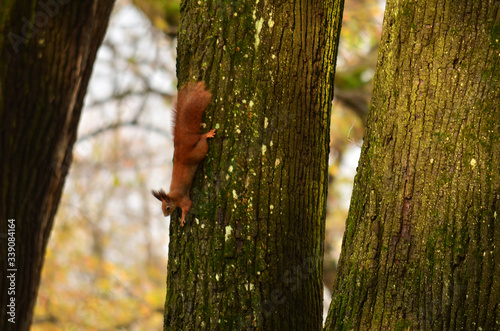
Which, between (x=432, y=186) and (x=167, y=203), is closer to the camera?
(x=432, y=186)

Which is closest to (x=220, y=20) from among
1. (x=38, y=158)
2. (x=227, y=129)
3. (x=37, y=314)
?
(x=227, y=129)

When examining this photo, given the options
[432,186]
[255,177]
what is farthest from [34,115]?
[432,186]

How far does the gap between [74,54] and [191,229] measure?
1519 millimetres

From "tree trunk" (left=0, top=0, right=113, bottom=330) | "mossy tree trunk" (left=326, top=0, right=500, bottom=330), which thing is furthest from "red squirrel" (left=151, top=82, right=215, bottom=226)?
"tree trunk" (left=0, top=0, right=113, bottom=330)

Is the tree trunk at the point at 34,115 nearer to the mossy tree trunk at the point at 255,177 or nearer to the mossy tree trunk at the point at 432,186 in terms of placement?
the mossy tree trunk at the point at 255,177

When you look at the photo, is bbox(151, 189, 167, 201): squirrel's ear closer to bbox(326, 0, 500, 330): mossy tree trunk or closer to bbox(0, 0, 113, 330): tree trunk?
bbox(326, 0, 500, 330): mossy tree trunk

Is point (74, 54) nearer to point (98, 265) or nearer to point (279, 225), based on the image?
point (279, 225)

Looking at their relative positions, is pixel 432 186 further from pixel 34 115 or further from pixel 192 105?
pixel 34 115

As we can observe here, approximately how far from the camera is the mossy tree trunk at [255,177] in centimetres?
201

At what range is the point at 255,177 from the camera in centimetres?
203

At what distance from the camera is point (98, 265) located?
33.7ft

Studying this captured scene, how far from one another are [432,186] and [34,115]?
84.2 inches

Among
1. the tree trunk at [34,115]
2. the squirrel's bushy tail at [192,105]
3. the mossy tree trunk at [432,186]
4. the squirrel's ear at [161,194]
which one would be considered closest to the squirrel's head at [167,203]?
the squirrel's ear at [161,194]

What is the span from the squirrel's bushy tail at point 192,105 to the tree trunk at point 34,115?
1.21 metres
